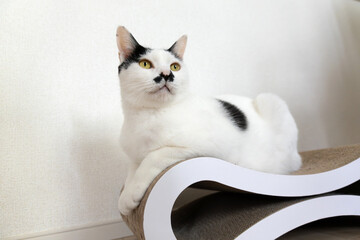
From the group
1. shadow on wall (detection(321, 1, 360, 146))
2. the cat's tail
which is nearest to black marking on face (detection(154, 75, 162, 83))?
the cat's tail

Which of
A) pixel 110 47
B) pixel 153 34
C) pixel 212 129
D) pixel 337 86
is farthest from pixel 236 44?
pixel 212 129

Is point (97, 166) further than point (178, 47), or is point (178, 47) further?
point (97, 166)

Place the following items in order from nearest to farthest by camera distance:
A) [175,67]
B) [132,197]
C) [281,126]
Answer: [132,197] → [175,67] → [281,126]

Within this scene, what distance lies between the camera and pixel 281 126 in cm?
116

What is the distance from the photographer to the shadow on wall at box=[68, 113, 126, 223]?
56.4 inches

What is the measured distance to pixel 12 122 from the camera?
1.33m

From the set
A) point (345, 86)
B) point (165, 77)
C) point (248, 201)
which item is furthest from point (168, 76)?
point (345, 86)

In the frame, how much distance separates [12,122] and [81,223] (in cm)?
60

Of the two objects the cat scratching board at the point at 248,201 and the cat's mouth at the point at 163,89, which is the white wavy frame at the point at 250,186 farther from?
the cat's mouth at the point at 163,89

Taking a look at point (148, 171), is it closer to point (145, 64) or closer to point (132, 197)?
point (132, 197)

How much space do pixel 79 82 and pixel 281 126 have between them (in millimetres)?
1032

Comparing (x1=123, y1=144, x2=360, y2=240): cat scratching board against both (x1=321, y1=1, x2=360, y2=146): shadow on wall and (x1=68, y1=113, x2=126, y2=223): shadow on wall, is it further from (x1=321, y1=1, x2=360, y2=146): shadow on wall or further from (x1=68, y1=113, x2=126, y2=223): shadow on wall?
(x1=321, y1=1, x2=360, y2=146): shadow on wall

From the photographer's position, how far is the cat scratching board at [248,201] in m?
0.71

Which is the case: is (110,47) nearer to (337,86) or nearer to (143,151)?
(143,151)
